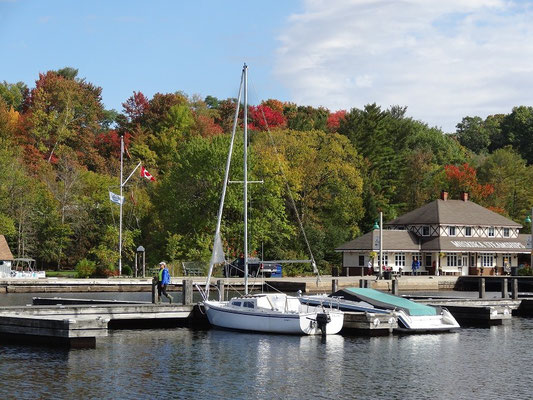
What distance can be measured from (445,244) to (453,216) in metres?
4.38

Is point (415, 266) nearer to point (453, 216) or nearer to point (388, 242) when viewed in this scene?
point (388, 242)

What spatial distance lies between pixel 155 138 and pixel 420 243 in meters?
37.3

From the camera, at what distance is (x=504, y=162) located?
11388 cm

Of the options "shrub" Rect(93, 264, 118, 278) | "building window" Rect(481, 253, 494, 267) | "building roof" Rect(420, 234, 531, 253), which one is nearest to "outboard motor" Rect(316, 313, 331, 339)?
"shrub" Rect(93, 264, 118, 278)

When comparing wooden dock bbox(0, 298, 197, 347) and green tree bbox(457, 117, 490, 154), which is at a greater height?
green tree bbox(457, 117, 490, 154)

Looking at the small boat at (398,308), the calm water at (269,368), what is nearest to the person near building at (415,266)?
the small boat at (398,308)

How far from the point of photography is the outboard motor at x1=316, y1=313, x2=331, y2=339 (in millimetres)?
37812

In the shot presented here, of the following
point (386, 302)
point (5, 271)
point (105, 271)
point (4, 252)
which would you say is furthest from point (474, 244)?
point (386, 302)

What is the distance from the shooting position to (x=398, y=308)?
133 ft

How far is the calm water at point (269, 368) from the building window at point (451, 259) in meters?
53.0

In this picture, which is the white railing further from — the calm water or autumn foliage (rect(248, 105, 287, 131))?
autumn foliage (rect(248, 105, 287, 131))

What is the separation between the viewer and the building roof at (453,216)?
93.8 m

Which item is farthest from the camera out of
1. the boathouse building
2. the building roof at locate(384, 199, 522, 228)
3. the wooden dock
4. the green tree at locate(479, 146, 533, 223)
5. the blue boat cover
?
the green tree at locate(479, 146, 533, 223)

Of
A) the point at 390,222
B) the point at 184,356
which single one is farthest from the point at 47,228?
the point at 184,356
